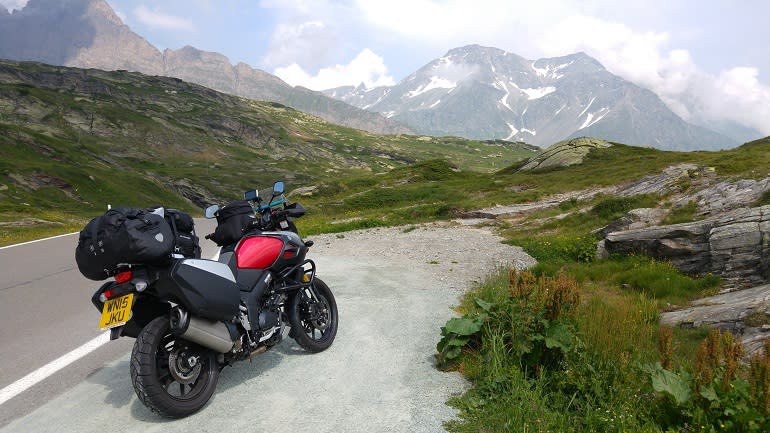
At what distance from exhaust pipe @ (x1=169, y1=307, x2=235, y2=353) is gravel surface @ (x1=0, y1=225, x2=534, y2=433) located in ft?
2.24

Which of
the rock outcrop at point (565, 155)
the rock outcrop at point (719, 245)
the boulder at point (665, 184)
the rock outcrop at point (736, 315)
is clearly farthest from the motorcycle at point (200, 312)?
the rock outcrop at point (565, 155)

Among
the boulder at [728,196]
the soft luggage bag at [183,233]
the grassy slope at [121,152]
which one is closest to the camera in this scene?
the soft luggage bag at [183,233]

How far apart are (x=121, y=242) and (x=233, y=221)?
1.92m

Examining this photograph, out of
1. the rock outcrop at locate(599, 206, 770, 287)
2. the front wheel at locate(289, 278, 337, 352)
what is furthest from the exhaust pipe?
the rock outcrop at locate(599, 206, 770, 287)

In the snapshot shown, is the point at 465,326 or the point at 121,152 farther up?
the point at 121,152

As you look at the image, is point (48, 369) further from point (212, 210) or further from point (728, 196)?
point (728, 196)

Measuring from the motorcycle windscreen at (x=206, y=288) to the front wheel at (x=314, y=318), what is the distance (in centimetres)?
133

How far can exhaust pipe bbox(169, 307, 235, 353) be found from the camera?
4660 millimetres

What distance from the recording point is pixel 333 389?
17.6ft

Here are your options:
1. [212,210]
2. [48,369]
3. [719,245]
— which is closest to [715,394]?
[212,210]

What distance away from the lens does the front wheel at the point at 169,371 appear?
175 inches

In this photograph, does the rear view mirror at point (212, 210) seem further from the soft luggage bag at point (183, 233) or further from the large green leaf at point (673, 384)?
the large green leaf at point (673, 384)

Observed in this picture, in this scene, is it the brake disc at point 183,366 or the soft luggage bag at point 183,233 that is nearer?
the brake disc at point 183,366

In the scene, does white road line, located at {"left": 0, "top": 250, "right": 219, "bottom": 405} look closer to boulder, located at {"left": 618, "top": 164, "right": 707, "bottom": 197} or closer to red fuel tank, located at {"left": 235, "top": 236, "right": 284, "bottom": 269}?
red fuel tank, located at {"left": 235, "top": 236, "right": 284, "bottom": 269}
